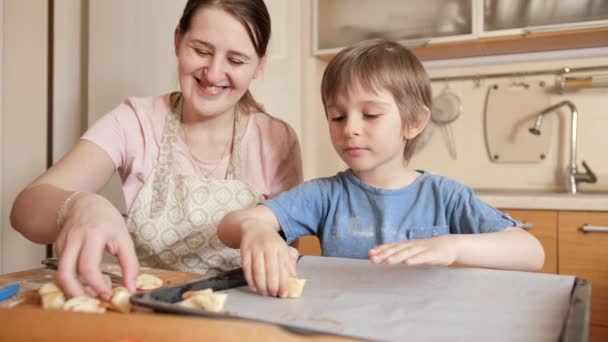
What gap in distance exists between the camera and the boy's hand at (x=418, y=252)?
0.60 m

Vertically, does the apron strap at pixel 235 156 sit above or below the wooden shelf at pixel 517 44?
below

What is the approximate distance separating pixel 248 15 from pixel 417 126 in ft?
1.32

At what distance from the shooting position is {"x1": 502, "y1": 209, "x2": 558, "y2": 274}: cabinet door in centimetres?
162

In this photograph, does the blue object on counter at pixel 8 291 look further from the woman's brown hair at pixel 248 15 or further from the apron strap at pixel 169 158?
the woman's brown hair at pixel 248 15

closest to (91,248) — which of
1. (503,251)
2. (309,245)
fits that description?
(503,251)

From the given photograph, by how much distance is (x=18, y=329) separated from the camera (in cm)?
41

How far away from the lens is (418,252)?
0.62m

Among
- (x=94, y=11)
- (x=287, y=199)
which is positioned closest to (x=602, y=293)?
(x=287, y=199)

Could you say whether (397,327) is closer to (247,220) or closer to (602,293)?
(247,220)

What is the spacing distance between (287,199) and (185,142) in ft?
1.00

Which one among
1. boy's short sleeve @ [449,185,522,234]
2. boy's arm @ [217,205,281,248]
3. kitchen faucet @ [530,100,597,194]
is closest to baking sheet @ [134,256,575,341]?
boy's arm @ [217,205,281,248]

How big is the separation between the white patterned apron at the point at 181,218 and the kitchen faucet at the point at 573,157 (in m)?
1.43

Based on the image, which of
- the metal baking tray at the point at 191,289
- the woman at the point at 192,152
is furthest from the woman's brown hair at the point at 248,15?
the metal baking tray at the point at 191,289

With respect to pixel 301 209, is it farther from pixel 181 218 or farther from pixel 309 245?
pixel 309 245
